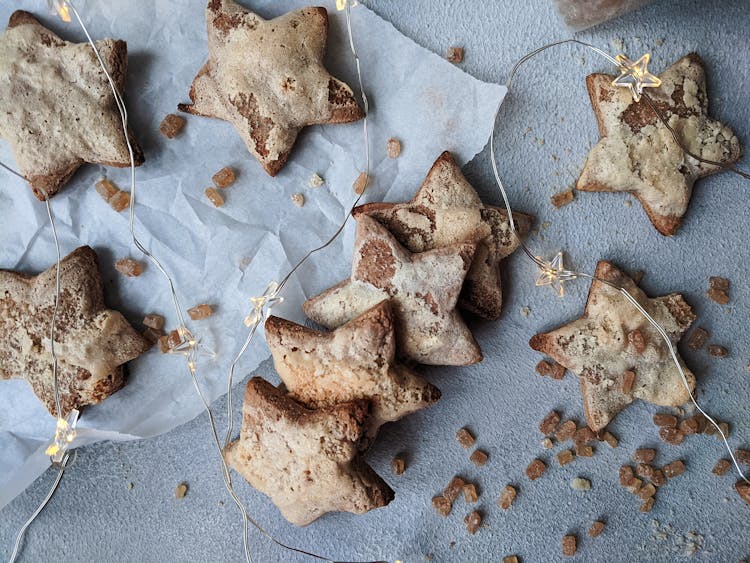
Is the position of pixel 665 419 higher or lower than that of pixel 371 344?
lower

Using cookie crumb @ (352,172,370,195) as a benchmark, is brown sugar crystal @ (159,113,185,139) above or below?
above

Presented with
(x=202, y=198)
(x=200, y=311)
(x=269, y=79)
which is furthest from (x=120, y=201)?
(x=269, y=79)

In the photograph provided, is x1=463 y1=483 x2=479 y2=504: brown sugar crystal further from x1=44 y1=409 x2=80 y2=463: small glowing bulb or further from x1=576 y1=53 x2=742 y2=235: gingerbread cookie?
x1=44 y1=409 x2=80 y2=463: small glowing bulb

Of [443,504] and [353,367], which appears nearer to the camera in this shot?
[353,367]

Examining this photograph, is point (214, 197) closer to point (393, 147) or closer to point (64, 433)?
point (393, 147)

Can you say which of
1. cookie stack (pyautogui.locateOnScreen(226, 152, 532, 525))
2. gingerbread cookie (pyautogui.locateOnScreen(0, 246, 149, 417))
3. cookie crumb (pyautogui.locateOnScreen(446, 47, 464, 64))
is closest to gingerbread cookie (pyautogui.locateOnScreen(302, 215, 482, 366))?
cookie stack (pyautogui.locateOnScreen(226, 152, 532, 525))

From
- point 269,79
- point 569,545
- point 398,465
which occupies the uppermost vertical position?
point 269,79
